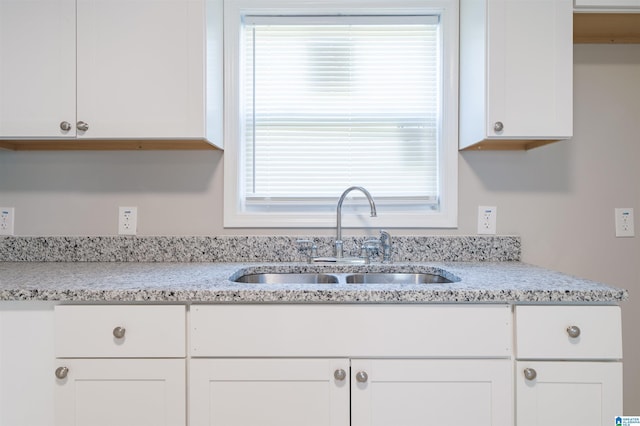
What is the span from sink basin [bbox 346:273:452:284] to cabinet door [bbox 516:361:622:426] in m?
0.52

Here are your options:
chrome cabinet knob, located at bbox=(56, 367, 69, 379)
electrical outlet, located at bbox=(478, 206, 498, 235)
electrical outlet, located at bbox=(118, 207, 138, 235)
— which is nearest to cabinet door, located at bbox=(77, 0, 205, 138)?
electrical outlet, located at bbox=(118, 207, 138, 235)

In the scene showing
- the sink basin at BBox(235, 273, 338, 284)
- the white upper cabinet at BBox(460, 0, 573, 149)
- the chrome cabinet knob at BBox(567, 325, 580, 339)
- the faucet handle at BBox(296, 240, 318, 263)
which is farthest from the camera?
the faucet handle at BBox(296, 240, 318, 263)

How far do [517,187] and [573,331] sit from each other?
80cm

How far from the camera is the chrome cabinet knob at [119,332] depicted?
108 centimetres

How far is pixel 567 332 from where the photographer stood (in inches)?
42.8

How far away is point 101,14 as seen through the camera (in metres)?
1.39

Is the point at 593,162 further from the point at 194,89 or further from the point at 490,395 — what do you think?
the point at 194,89

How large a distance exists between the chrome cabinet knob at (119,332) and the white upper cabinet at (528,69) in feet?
4.58

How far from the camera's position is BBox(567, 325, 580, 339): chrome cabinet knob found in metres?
1.07

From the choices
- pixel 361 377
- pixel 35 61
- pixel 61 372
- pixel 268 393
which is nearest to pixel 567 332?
pixel 361 377

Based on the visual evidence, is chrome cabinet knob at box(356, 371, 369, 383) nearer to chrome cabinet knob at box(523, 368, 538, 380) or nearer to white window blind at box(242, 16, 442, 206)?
chrome cabinet knob at box(523, 368, 538, 380)

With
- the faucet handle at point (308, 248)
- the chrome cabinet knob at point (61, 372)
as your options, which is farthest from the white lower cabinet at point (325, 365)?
the faucet handle at point (308, 248)

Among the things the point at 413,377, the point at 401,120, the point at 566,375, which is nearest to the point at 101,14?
the point at 401,120

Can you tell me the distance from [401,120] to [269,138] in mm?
626
